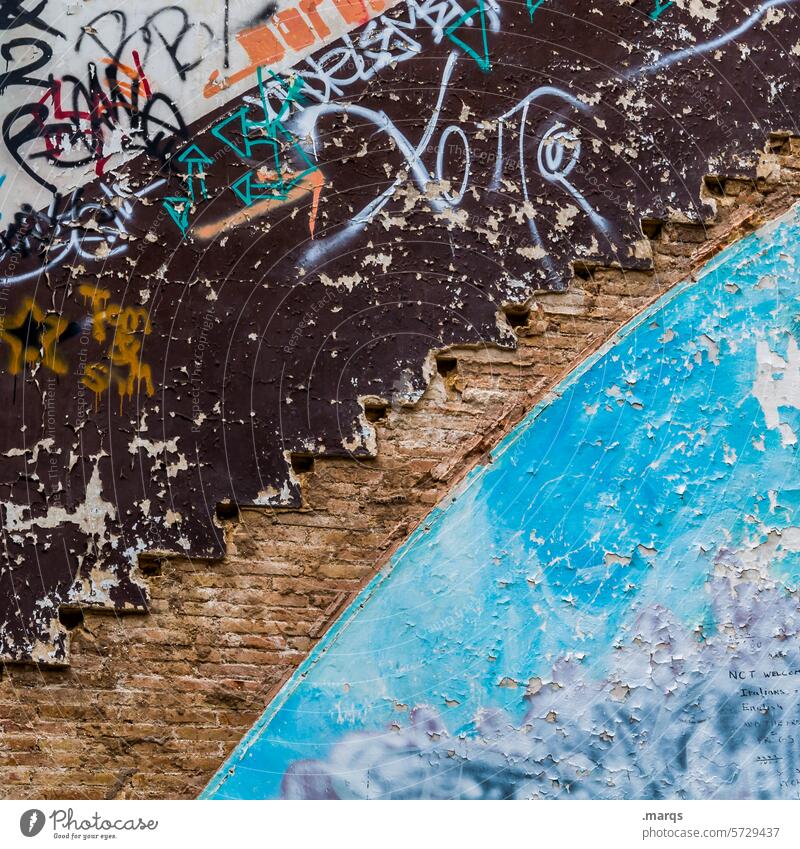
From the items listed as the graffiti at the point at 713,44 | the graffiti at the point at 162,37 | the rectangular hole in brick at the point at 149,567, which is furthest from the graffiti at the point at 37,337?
the graffiti at the point at 713,44

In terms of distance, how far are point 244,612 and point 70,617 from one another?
624 millimetres

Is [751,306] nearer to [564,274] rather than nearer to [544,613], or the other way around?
[564,274]

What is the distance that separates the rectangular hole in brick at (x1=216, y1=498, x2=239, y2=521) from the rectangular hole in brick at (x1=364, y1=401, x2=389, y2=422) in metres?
0.58

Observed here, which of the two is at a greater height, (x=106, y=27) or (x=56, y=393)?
(x=106, y=27)

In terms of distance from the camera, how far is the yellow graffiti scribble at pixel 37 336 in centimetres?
355

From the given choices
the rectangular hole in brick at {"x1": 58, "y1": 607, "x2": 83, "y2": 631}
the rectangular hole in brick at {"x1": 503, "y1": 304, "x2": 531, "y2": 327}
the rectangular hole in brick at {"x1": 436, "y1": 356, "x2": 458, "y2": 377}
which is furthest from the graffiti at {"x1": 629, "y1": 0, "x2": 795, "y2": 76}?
the rectangular hole in brick at {"x1": 58, "y1": 607, "x2": 83, "y2": 631}

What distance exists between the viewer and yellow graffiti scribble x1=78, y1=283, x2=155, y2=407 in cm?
357


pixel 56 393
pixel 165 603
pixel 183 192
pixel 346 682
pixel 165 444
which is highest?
pixel 183 192

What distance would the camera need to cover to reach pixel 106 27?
358 centimetres

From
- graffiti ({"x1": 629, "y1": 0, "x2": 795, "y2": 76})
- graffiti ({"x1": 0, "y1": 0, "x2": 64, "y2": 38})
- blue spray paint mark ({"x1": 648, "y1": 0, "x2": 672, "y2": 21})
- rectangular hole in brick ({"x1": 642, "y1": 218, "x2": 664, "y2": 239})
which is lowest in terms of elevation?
rectangular hole in brick ({"x1": 642, "y1": 218, "x2": 664, "y2": 239})

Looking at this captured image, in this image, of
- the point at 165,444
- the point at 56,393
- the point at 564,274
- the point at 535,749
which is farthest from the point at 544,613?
the point at 56,393

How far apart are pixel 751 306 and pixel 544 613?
Answer: 4.64 ft

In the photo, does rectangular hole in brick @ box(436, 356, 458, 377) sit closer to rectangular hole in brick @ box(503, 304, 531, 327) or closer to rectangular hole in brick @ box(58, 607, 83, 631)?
rectangular hole in brick @ box(503, 304, 531, 327)

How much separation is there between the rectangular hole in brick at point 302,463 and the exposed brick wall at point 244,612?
12 millimetres
